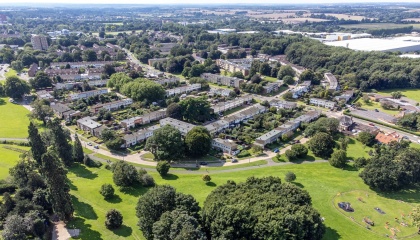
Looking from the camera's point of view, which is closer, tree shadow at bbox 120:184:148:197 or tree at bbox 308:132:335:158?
tree shadow at bbox 120:184:148:197

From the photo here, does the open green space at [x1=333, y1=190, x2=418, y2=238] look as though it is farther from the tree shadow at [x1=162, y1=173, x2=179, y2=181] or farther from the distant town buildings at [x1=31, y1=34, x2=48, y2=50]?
the distant town buildings at [x1=31, y1=34, x2=48, y2=50]

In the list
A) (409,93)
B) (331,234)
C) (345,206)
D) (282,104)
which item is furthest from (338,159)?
(409,93)

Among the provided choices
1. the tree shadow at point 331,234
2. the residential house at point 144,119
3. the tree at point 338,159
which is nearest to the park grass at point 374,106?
the tree at point 338,159

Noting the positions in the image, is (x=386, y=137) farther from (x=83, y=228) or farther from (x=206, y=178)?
(x=83, y=228)

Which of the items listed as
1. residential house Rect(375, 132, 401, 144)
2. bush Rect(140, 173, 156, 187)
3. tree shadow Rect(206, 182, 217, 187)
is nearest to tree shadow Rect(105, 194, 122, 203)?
bush Rect(140, 173, 156, 187)

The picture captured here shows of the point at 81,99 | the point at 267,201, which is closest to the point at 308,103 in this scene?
the point at 267,201

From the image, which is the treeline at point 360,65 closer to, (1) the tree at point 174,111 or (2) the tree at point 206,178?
(1) the tree at point 174,111
